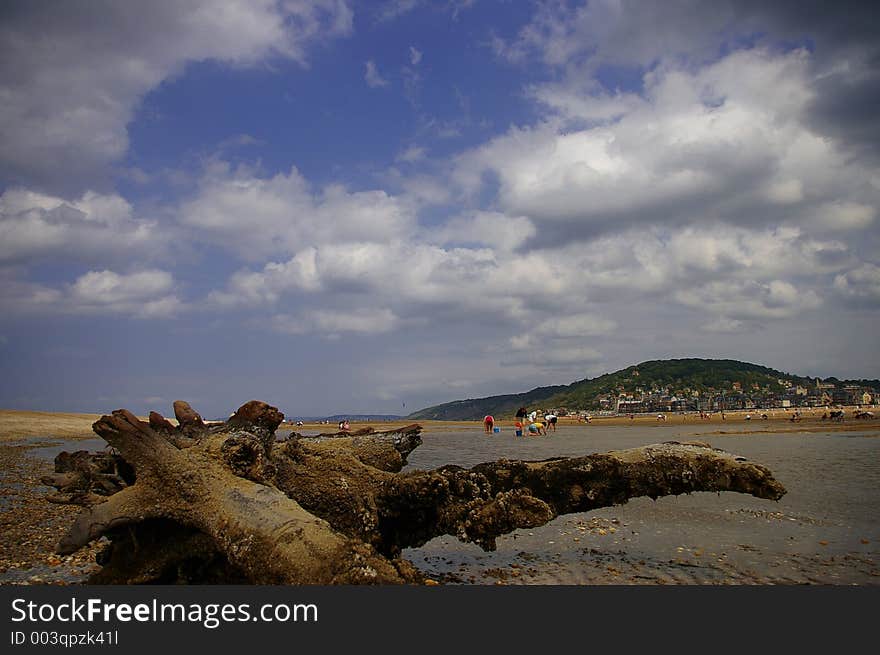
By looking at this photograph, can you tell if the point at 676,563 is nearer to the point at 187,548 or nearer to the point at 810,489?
the point at 187,548

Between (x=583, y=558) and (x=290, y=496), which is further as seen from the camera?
(x=583, y=558)

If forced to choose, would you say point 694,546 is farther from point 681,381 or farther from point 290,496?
point 681,381

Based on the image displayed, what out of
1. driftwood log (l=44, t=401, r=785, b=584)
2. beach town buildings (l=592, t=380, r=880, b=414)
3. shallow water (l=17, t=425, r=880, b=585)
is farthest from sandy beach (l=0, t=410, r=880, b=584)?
beach town buildings (l=592, t=380, r=880, b=414)

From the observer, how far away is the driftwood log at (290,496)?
4.73 metres

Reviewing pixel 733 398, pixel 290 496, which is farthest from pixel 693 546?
pixel 733 398

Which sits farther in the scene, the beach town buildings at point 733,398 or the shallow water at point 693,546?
the beach town buildings at point 733,398

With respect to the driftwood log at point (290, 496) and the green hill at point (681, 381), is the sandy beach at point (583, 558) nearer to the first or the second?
the driftwood log at point (290, 496)

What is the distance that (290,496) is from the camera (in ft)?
20.9

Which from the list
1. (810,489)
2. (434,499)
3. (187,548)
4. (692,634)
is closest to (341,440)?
(434,499)

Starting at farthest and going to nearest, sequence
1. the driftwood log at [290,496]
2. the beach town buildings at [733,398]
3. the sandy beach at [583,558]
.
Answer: the beach town buildings at [733,398]
the sandy beach at [583,558]
the driftwood log at [290,496]

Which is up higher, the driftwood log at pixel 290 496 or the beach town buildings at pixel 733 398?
the driftwood log at pixel 290 496

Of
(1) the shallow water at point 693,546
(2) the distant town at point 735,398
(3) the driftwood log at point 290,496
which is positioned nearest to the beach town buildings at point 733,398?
(2) the distant town at point 735,398

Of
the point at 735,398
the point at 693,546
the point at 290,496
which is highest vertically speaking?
the point at 290,496

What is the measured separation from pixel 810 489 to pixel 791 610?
30.8 ft
